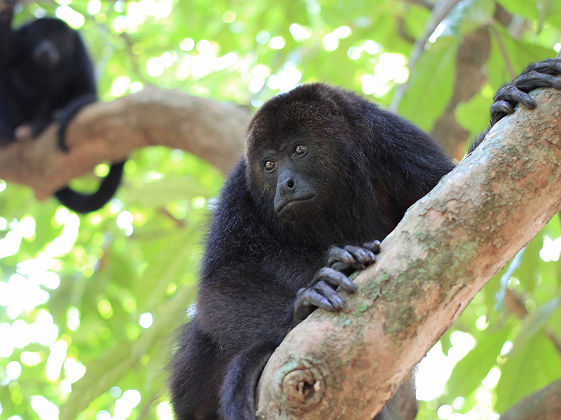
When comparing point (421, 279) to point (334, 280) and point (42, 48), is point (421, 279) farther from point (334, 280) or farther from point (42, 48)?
point (42, 48)

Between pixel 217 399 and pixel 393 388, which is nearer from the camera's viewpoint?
pixel 393 388

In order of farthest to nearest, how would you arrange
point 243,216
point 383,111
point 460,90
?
point 460,90 < point 383,111 < point 243,216

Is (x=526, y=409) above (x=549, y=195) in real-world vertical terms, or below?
below

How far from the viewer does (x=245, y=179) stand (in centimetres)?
273

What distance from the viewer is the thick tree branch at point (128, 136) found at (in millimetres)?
3865

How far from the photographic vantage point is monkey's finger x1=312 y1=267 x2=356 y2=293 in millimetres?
1491

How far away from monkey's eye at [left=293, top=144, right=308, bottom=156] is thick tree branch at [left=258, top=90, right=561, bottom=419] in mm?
1025

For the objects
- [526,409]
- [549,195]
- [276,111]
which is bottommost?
[526,409]

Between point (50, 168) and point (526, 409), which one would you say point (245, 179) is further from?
point (50, 168)

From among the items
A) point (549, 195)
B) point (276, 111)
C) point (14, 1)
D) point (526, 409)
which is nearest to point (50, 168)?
point (14, 1)

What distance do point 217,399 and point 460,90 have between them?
8.62 ft

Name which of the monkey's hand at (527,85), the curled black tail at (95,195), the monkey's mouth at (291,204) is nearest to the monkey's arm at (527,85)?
the monkey's hand at (527,85)

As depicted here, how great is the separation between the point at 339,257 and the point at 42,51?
4.85 metres

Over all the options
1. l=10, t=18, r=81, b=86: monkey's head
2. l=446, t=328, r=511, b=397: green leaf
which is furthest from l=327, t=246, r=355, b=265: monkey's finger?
l=10, t=18, r=81, b=86: monkey's head
